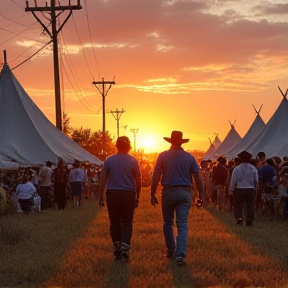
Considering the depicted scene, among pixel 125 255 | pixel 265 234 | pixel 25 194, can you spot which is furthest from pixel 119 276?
pixel 25 194

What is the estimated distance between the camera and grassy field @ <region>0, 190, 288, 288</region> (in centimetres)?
802

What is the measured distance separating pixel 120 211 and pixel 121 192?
300 millimetres

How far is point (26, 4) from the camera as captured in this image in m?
31.4

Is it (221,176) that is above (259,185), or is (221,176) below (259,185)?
above

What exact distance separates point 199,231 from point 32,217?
626 centimetres

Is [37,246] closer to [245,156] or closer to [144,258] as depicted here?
[144,258]

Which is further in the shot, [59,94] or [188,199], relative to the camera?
[59,94]

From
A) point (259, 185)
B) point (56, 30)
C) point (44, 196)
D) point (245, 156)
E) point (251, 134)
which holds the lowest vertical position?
point (44, 196)

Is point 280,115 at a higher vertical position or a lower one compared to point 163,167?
higher

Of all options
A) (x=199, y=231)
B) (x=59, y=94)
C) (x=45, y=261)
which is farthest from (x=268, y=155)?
(x=45, y=261)

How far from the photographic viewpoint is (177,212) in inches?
384

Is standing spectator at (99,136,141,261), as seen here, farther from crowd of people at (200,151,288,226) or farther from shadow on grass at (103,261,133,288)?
crowd of people at (200,151,288,226)

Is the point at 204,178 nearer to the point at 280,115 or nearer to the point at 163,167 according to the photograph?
the point at 280,115

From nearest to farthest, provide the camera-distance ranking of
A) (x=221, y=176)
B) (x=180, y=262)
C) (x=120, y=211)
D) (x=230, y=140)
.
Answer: (x=180, y=262)
(x=120, y=211)
(x=221, y=176)
(x=230, y=140)
